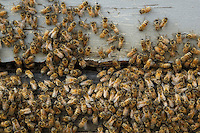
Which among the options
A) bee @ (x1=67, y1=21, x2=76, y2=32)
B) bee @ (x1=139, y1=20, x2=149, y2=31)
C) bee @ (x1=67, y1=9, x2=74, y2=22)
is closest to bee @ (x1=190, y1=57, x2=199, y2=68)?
bee @ (x1=139, y1=20, x2=149, y2=31)

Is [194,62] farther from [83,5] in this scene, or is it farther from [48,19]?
[48,19]

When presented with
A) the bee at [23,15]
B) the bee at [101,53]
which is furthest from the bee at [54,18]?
the bee at [101,53]

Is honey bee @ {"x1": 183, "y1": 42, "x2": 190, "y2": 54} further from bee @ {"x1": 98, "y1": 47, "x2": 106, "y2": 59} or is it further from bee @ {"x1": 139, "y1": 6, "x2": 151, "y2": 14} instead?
bee @ {"x1": 98, "y1": 47, "x2": 106, "y2": 59}

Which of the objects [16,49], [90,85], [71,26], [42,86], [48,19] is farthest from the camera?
[48,19]

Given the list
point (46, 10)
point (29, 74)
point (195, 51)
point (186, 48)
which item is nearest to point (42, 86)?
point (29, 74)

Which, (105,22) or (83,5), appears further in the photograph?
(83,5)

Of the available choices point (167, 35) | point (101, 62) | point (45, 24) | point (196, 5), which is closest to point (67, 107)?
point (101, 62)

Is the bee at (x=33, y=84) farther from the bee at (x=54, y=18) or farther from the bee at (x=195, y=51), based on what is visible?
the bee at (x=195, y=51)

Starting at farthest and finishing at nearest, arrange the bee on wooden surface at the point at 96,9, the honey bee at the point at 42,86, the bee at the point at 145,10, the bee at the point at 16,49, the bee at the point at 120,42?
1. the bee at the point at 145,10
2. the bee on wooden surface at the point at 96,9
3. the bee at the point at 120,42
4. the bee at the point at 16,49
5. the honey bee at the point at 42,86

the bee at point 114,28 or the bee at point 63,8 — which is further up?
the bee at point 63,8
